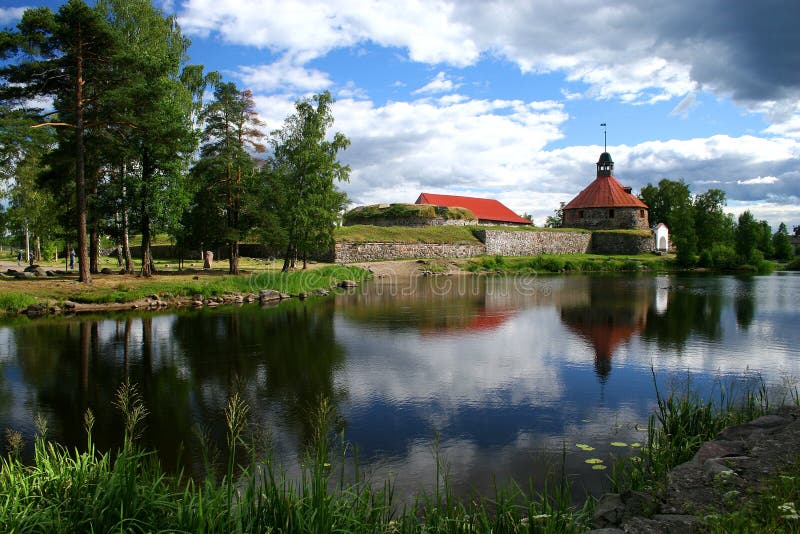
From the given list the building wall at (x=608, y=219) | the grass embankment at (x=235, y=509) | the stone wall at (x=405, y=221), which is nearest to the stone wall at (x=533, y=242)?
the building wall at (x=608, y=219)

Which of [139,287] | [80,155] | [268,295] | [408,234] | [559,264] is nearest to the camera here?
[80,155]

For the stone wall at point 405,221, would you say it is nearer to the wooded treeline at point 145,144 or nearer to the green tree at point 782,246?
the wooded treeline at point 145,144

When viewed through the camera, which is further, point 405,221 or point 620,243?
point 620,243

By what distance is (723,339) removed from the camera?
14.2 metres

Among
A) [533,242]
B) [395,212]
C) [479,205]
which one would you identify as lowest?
[533,242]

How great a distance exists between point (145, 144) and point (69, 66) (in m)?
3.78

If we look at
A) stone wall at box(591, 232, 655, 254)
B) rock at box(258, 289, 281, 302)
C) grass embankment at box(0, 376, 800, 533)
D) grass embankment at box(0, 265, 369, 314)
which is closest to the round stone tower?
stone wall at box(591, 232, 655, 254)

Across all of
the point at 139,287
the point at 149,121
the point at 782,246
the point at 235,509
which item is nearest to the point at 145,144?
the point at 149,121

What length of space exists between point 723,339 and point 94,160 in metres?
23.9

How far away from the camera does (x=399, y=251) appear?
1713 inches

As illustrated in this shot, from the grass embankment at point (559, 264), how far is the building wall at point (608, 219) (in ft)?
31.8

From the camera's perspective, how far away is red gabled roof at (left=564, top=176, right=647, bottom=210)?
191 feet

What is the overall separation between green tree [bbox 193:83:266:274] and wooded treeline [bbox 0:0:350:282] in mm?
65

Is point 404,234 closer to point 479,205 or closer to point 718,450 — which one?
point 479,205
